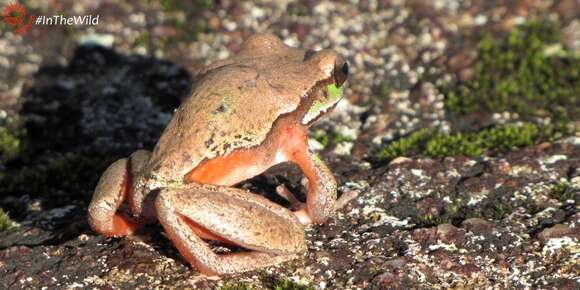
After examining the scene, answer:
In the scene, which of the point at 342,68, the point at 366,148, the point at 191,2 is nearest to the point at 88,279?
the point at 342,68

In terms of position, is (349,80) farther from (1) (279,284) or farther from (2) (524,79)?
(1) (279,284)

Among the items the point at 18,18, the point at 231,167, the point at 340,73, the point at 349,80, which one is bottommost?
the point at 231,167

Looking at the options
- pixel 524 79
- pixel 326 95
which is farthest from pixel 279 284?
pixel 524 79

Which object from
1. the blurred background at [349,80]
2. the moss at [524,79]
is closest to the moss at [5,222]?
the blurred background at [349,80]

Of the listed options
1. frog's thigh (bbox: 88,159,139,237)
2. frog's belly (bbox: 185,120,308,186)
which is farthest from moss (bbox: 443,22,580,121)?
frog's thigh (bbox: 88,159,139,237)

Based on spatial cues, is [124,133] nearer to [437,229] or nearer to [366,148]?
[366,148]

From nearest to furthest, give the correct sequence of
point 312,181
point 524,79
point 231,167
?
point 231,167 → point 312,181 → point 524,79

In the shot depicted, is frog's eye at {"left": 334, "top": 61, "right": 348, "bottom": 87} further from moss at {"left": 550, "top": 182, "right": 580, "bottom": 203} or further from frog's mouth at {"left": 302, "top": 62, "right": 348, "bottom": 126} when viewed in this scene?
moss at {"left": 550, "top": 182, "right": 580, "bottom": 203}
